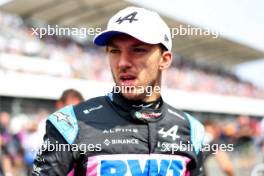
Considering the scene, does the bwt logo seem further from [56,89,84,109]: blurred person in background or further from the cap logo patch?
[56,89,84,109]: blurred person in background

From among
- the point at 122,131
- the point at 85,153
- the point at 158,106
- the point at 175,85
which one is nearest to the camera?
the point at 85,153

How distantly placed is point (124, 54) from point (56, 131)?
37 cm

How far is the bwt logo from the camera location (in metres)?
1.59

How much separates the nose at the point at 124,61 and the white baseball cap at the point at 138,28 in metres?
0.08

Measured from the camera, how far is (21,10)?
44.7ft

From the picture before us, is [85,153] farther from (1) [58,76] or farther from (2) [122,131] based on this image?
(1) [58,76]

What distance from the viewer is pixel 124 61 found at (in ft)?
5.40

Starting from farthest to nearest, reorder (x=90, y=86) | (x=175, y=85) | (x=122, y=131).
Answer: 1. (x=175, y=85)
2. (x=90, y=86)
3. (x=122, y=131)

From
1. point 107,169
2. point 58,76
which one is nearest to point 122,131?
point 107,169

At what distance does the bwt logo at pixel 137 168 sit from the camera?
5.23ft

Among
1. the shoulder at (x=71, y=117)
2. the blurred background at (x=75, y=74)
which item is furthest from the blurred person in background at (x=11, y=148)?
the shoulder at (x=71, y=117)

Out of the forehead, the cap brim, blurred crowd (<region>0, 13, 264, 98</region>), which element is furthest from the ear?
blurred crowd (<region>0, 13, 264, 98</region>)

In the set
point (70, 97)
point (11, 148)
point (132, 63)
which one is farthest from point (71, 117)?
point (11, 148)

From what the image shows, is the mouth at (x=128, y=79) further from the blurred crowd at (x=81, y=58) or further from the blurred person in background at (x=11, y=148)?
the blurred crowd at (x=81, y=58)
